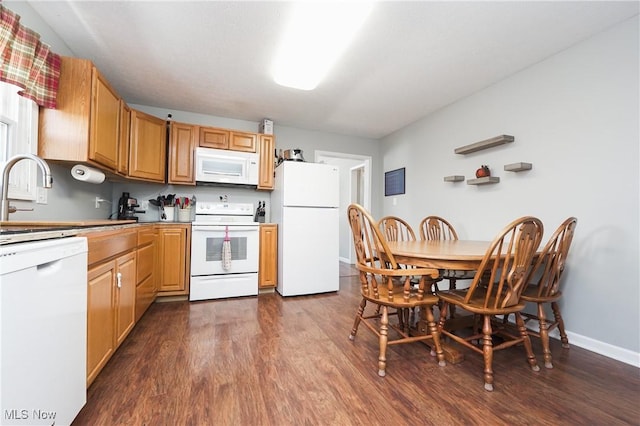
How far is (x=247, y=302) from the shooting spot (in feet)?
9.44

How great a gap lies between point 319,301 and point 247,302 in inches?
31.6

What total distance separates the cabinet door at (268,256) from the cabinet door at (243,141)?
1.04 meters

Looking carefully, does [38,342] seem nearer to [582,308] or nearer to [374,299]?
[374,299]

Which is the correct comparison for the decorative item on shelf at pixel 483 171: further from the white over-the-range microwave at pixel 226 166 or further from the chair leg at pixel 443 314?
the white over-the-range microwave at pixel 226 166

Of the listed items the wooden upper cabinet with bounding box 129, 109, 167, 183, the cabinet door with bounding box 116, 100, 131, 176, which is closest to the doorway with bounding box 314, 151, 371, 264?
the wooden upper cabinet with bounding box 129, 109, 167, 183

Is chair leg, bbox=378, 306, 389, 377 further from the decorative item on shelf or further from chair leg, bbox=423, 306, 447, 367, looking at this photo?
the decorative item on shelf

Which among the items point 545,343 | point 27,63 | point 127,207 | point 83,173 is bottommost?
point 545,343

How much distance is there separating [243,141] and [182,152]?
73cm

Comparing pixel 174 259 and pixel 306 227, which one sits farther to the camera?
pixel 306 227

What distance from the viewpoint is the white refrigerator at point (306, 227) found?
10.2 ft

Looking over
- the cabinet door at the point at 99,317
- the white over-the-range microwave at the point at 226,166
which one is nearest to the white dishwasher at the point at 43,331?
the cabinet door at the point at 99,317

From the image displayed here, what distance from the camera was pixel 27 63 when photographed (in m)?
1.51

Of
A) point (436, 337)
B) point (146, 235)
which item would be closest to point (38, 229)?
point (146, 235)

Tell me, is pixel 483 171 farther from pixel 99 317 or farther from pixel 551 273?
pixel 99 317
